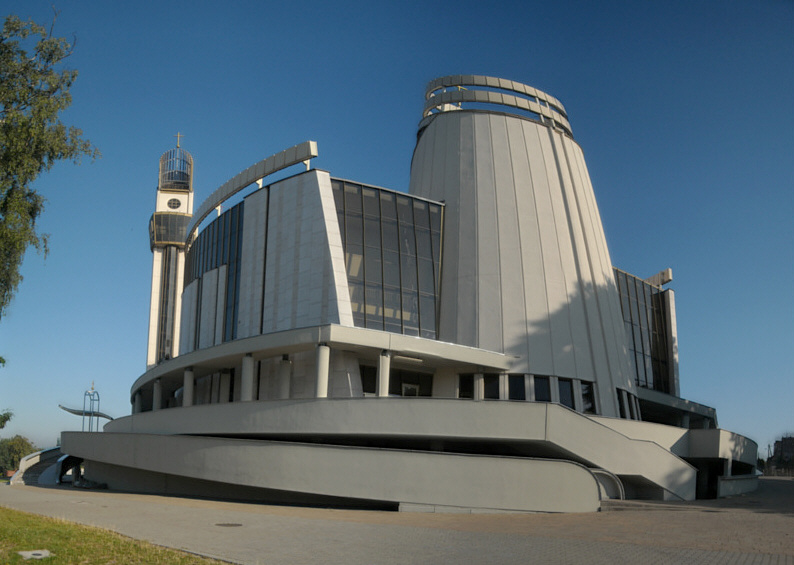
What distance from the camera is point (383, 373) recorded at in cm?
2688

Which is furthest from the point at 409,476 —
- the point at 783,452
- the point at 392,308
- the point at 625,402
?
the point at 783,452

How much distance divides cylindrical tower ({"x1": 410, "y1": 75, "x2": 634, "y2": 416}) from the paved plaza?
37.1 feet

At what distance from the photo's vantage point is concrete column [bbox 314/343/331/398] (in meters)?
25.3

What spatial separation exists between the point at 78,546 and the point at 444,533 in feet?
23.1

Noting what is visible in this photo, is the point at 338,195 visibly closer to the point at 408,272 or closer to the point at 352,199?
the point at 352,199

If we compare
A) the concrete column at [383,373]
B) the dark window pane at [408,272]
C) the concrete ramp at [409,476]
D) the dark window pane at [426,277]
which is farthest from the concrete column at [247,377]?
the dark window pane at [426,277]

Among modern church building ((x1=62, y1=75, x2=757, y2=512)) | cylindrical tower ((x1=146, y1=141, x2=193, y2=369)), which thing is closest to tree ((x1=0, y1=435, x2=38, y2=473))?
cylindrical tower ((x1=146, y1=141, x2=193, y2=369))

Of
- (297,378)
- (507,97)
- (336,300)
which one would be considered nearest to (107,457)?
(297,378)

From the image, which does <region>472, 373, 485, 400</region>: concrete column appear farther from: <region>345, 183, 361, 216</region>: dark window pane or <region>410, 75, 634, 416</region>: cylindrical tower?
<region>345, 183, 361, 216</region>: dark window pane

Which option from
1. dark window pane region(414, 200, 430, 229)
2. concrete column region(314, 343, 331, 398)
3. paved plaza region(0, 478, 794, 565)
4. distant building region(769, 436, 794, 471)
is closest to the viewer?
paved plaza region(0, 478, 794, 565)

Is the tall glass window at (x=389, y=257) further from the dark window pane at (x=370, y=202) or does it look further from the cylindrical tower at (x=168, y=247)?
the cylindrical tower at (x=168, y=247)

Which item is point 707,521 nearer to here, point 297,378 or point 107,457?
point 297,378

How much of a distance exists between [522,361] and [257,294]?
38.0 feet

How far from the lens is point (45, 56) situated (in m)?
19.9
